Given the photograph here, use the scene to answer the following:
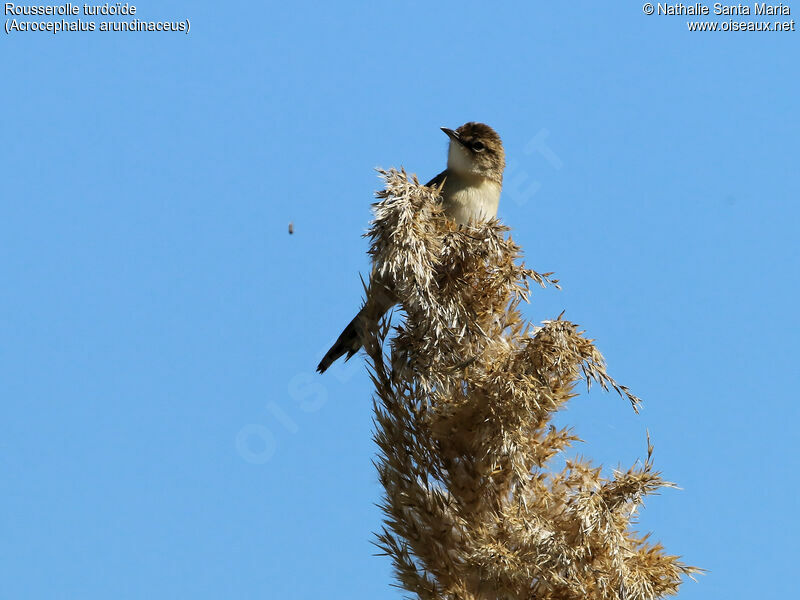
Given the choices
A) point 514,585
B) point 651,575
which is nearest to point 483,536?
point 514,585

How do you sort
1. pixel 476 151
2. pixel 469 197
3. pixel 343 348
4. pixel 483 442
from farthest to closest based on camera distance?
pixel 476 151 → pixel 469 197 → pixel 343 348 → pixel 483 442

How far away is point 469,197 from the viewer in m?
5.94

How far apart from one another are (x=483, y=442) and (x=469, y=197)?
10.0 ft

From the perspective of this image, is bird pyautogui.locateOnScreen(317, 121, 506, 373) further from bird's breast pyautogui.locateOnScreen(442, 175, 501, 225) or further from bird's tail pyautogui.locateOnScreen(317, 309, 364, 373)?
bird's tail pyautogui.locateOnScreen(317, 309, 364, 373)

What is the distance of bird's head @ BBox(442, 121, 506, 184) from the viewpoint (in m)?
6.05

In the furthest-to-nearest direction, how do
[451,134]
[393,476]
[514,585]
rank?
[451,134] < [393,476] < [514,585]

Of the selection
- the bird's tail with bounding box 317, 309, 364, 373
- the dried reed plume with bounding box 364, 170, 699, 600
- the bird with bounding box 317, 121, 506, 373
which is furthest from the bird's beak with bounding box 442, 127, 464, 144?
the dried reed plume with bounding box 364, 170, 699, 600

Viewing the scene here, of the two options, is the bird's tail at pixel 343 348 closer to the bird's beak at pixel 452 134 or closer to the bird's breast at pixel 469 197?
the bird's breast at pixel 469 197

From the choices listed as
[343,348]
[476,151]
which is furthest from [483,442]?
[476,151]

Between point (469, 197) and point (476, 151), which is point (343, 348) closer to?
point (469, 197)

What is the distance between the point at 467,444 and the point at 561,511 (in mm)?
435

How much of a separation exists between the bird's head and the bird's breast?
62 mm

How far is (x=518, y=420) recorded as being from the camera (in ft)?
10.3

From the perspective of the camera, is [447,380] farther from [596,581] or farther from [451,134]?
[451,134]
